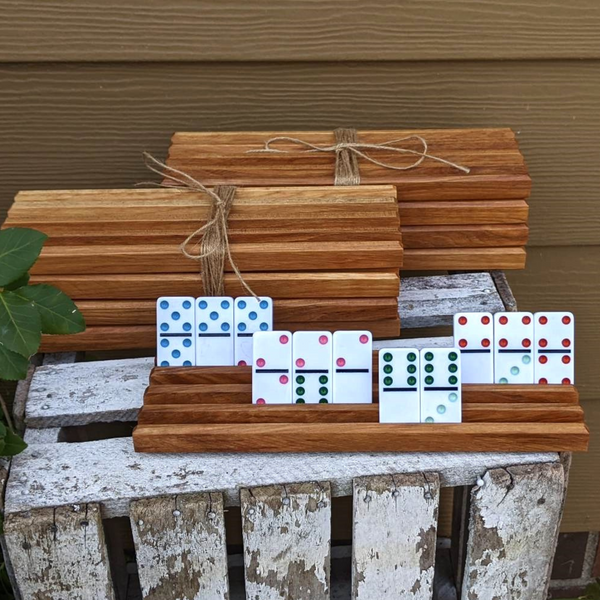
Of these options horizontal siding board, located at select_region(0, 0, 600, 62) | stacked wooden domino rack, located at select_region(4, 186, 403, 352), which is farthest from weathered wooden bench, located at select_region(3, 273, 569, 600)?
horizontal siding board, located at select_region(0, 0, 600, 62)

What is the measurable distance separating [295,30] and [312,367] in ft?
2.72

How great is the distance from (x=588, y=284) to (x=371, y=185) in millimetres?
818

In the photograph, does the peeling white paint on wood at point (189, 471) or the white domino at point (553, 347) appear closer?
the peeling white paint on wood at point (189, 471)

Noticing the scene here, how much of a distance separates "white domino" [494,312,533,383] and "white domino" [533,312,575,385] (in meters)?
0.01

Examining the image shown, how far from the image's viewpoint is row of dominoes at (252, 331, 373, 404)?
1.21 meters

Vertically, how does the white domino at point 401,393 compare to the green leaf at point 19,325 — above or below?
below

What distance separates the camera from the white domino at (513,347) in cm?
123

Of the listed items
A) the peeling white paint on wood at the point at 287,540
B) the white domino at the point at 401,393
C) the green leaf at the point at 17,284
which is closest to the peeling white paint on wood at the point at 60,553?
the peeling white paint on wood at the point at 287,540

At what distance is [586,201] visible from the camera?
1876mm

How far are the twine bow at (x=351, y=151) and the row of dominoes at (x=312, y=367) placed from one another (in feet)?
1.25

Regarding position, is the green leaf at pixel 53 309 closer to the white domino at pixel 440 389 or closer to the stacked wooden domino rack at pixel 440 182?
the stacked wooden domino rack at pixel 440 182

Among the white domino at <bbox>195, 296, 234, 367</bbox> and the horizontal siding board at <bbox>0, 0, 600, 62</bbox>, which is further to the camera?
the horizontal siding board at <bbox>0, 0, 600, 62</bbox>

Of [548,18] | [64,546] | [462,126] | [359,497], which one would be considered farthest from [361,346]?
[548,18]

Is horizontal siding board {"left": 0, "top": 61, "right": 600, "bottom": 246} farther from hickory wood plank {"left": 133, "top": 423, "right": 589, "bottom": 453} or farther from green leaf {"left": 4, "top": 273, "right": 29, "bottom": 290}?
hickory wood plank {"left": 133, "top": 423, "right": 589, "bottom": 453}
